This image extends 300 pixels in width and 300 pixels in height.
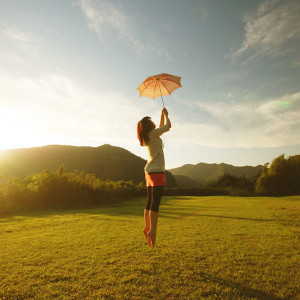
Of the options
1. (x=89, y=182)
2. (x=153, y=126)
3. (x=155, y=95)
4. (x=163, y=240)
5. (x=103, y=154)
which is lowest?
(x=163, y=240)

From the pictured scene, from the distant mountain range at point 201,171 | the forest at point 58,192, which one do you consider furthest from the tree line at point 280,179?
the distant mountain range at point 201,171

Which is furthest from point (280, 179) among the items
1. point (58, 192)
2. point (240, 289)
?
point (240, 289)

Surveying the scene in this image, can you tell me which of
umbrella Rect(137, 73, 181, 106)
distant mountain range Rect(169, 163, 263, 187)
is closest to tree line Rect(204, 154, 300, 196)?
umbrella Rect(137, 73, 181, 106)

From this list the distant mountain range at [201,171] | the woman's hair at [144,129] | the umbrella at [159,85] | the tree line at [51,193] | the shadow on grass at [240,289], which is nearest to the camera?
the shadow on grass at [240,289]

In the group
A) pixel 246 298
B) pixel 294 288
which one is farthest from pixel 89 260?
pixel 294 288

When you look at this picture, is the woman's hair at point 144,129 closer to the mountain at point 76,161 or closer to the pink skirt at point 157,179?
the pink skirt at point 157,179

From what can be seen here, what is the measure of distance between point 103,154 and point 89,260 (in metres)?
61.0

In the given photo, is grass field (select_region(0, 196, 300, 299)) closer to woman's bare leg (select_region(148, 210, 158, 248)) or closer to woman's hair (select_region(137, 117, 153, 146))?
woman's bare leg (select_region(148, 210, 158, 248))

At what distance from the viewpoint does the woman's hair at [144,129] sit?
404 cm

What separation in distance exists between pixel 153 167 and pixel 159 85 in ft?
7.87

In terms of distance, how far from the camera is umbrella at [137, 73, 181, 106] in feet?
17.0

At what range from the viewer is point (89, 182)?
1670cm

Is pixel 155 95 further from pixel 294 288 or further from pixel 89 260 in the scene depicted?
pixel 294 288

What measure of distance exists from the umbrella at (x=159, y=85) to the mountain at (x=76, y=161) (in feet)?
160
